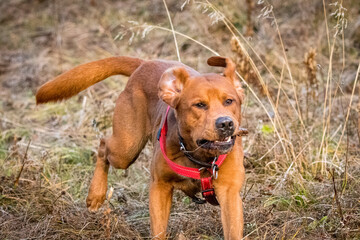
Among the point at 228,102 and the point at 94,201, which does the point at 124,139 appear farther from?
the point at 228,102

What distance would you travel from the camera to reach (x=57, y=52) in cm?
1017

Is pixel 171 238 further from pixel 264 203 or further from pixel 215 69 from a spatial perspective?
pixel 215 69

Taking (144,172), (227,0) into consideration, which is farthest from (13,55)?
(144,172)

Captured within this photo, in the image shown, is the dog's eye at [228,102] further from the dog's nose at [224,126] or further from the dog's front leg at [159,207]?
the dog's front leg at [159,207]

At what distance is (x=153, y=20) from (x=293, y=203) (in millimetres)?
6914

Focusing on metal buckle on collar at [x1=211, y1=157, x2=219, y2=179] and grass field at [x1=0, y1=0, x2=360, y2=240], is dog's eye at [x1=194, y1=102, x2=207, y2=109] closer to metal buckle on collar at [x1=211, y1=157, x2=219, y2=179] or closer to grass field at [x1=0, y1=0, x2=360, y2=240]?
metal buckle on collar at [x1=211, y1=157, x2=219, y2=179]

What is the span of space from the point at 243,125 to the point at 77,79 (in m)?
2.05

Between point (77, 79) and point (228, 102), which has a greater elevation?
point (228, 102)

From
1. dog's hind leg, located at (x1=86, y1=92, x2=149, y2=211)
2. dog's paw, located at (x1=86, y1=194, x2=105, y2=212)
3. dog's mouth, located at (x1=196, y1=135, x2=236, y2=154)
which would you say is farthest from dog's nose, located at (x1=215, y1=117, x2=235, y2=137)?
dog's paw, located at (x1=86, y1=194, x2=105, y2=212)

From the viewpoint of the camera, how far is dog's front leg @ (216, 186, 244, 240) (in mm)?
3703

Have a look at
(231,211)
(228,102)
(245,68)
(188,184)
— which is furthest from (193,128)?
(245,68)

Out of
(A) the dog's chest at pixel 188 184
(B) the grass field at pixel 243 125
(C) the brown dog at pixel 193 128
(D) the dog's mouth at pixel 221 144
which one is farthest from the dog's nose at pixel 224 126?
(B) the grass field at pixel 243 125

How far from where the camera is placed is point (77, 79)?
494 cm

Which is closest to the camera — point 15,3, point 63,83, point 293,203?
point 293,203
